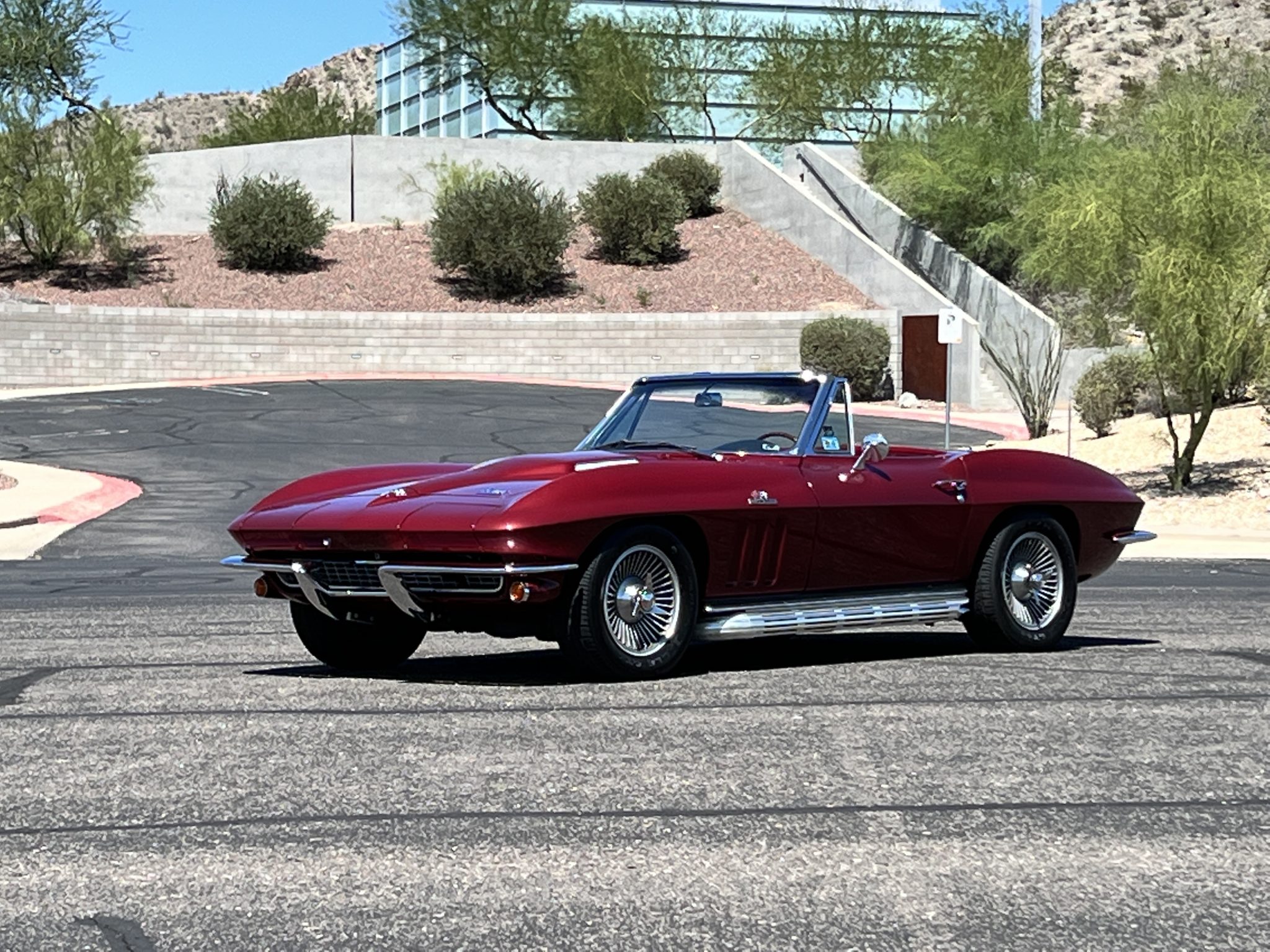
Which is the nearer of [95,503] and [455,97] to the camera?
[95,503]

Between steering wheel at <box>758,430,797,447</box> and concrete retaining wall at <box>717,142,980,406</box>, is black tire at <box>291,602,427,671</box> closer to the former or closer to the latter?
steering wheel at <box>758,430,797,447</box>

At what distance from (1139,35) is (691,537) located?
97315 mm

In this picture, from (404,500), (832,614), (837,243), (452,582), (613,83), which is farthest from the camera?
(613,83)

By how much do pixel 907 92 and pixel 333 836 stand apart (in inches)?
2681

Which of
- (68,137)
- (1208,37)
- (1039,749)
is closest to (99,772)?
(1039,749)

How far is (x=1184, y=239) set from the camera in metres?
24.3

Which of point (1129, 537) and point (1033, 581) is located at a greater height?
point (1129, 537)

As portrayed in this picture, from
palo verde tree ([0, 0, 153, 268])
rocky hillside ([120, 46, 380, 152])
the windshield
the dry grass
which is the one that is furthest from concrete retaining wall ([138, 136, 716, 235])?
rocky hillside ([120, 46, 380, 152])

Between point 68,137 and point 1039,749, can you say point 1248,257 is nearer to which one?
point 1039,749

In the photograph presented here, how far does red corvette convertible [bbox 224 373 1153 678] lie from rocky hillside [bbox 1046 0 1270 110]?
86.7 metres

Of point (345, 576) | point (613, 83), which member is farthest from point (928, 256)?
point (345, 576)

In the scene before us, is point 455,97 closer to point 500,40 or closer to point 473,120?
point 473,120

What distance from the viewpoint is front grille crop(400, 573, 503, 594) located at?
821 centimetres

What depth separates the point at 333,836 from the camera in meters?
5.56
